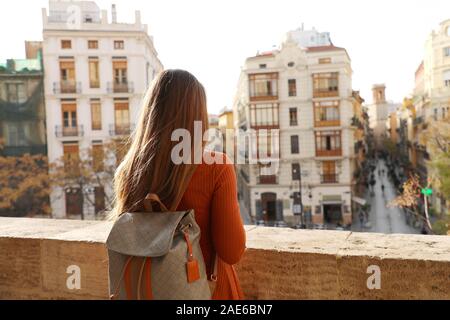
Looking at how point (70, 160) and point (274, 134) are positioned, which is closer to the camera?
point (70, 160)

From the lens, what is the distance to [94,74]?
53.5 ft

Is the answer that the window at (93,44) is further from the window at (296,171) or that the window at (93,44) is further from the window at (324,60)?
the window at (296,171)

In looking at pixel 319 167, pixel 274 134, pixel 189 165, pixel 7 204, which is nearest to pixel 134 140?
pixel 189 165

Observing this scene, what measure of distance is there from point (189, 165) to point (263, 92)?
16219 mm

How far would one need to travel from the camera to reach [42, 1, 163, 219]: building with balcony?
627 inches

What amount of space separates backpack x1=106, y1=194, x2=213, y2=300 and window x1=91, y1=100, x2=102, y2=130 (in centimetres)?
1598

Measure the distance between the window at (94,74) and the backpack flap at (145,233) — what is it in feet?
52.8

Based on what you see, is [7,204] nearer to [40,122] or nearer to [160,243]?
[40,122]

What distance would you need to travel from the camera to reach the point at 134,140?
46.2 inches

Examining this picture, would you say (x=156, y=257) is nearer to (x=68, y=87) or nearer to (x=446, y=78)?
(x=446, y=78)

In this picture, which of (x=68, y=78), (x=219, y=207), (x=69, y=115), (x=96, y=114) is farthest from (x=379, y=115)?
(x=219, y=207)

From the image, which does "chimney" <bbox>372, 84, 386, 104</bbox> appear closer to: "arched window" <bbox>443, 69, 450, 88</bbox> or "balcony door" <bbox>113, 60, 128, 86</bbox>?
"arched window" <bbox>443, 69, 450, 88</bbox>

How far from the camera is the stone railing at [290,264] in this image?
56.4 inches

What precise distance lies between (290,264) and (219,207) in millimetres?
581
